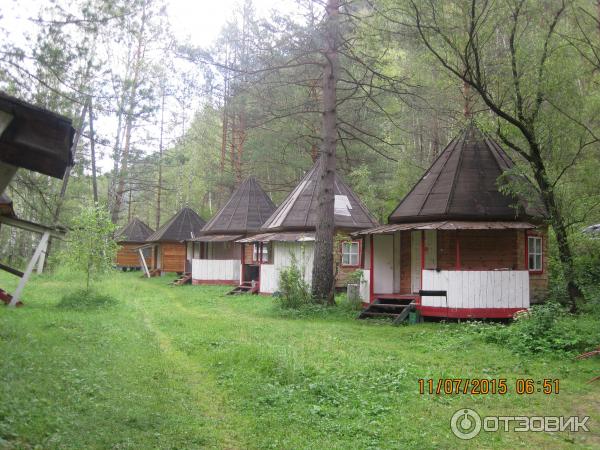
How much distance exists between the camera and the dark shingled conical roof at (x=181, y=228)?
34469mm

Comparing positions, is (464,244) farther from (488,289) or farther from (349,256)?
(349,256)

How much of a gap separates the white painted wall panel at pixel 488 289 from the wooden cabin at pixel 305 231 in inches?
272

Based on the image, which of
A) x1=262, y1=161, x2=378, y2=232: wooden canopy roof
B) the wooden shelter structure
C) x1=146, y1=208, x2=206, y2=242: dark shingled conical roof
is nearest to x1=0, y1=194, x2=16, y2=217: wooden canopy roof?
the wooden shelter structure

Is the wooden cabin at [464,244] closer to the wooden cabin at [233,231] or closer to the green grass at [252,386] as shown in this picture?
the green grass at [252,386]

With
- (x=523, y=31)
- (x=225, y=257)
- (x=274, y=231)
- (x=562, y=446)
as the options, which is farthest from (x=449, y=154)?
(x=225, y=257)

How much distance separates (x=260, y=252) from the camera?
23.5 metres

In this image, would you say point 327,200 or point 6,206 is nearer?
point 6,206

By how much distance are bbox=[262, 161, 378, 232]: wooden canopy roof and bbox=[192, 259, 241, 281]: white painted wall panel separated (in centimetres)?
475

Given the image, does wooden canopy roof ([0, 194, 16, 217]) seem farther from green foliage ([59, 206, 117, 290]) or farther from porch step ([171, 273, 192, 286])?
porch step ([171, 273, 192, 286])

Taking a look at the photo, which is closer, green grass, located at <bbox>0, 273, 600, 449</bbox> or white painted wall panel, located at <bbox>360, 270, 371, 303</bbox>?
green grass, located at <bbox>0, 273, 600, 449</bbox>

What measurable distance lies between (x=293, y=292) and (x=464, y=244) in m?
5.17

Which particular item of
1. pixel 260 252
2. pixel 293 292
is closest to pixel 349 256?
pixel 260 252

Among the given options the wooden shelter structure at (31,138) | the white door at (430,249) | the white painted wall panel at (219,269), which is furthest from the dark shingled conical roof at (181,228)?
the wooden shelter structure at (31,138)

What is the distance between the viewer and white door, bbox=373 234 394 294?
17.2 metres
